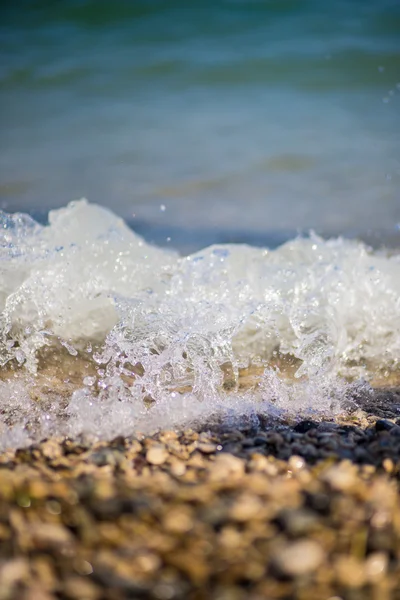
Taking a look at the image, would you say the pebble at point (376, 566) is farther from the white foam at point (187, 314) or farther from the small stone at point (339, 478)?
the white foam at point (187, 314)

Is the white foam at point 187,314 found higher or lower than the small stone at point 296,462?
lower

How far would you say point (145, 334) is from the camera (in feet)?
10.7

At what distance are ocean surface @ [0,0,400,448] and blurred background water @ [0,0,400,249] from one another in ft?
0.08

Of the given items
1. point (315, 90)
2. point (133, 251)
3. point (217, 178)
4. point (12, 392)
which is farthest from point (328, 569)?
point (315, 90)

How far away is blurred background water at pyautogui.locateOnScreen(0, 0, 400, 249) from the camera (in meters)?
6.26

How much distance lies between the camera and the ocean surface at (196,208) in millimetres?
3191

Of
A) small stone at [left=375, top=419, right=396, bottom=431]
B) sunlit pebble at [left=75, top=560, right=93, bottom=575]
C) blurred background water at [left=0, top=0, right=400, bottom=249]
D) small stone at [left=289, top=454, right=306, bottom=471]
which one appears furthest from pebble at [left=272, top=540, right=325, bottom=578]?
blurred background water at [left=0, top=0, right=400, bottom=249]

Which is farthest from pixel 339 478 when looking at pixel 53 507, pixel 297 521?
pixel 53 507

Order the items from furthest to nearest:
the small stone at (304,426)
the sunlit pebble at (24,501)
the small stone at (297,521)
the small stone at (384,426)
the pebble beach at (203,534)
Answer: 1. the small stone at (304,426)
2. the small stone at (384,426)
3. the sunlit pebble at (24,501)
4. the small stone at (297,521)
5. the pebble beach at (203,534)

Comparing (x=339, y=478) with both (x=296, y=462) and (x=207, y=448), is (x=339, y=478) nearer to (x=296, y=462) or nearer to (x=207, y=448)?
(x=296, y=462)

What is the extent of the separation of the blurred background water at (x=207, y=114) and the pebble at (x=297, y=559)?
186 inches

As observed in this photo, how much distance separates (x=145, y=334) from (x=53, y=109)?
189 inches

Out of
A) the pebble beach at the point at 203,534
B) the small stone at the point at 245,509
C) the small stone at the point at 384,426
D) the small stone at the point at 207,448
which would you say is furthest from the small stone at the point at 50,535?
the small stone at the point at 384,426

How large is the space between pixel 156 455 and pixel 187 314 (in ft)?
5.44
